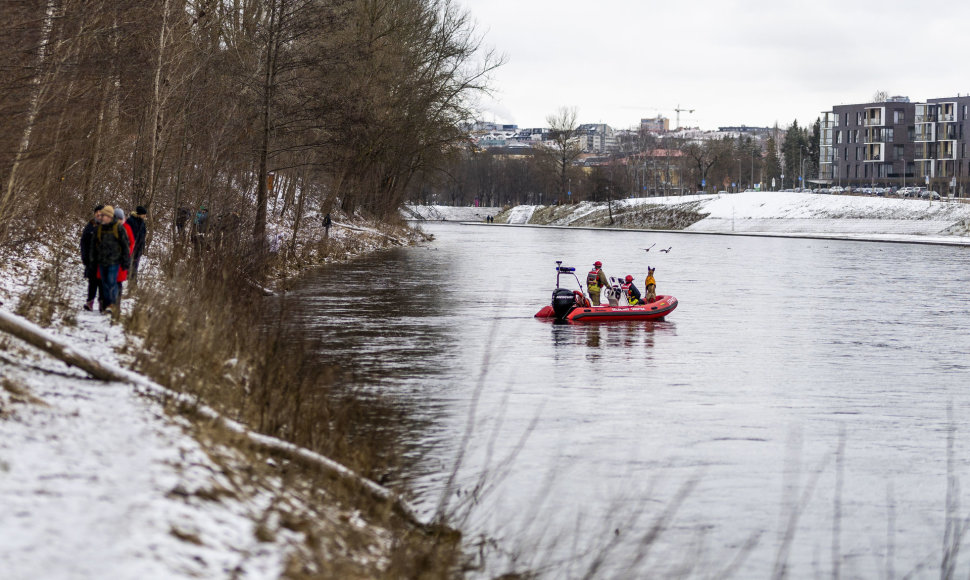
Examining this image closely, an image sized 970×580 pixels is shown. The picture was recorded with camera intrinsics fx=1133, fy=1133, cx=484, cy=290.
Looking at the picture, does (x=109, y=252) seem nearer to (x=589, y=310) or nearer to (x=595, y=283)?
(x=589, y=310)

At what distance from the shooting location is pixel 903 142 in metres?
150

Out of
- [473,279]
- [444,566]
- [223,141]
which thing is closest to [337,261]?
[473,279]

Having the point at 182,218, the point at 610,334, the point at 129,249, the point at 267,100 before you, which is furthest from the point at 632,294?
the point at 129,249

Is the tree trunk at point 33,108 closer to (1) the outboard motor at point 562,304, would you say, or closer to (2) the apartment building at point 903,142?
(1) the outboard motor at point 562,304

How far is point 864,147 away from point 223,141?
140588 millimetres

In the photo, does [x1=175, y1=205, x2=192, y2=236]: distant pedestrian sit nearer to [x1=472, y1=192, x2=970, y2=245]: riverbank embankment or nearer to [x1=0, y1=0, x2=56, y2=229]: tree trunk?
A: [x1=0, y1=0, x2=56, y2=229]: tree trunk

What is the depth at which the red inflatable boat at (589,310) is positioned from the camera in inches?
1025

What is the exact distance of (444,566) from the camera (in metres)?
8.13

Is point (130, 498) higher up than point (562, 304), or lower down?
higher up

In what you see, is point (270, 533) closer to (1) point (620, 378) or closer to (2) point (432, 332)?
(1) point (620, 378)

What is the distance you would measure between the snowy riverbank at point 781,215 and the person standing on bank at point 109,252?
7416cm

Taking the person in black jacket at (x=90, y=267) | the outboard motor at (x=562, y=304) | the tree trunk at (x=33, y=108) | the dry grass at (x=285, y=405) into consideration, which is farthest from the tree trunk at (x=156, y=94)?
the outboard motor at (x=562, y=304)

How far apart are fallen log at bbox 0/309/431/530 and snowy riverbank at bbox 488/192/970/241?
77.9 meters

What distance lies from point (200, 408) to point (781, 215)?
102993 mm
